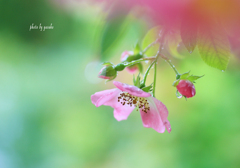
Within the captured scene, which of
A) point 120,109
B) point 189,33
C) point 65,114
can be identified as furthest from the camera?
point 65,114

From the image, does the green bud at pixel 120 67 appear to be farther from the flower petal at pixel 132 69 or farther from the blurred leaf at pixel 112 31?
the flower petal at pixel 132 69

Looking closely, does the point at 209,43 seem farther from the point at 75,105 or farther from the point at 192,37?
the point at 75,105

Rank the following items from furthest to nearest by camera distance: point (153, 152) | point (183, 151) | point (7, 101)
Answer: point (7, 101) → point (153, 152) → point (183, 151)

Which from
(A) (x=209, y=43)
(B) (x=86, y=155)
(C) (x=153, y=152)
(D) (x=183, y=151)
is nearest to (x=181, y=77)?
(A) (x=209, y=43)

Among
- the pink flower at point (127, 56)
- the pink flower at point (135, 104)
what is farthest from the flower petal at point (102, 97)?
the pink flower at point (127, 56)

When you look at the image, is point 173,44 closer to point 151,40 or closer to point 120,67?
point 151,40

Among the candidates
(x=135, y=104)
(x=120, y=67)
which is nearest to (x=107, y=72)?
(x=120, y=67)

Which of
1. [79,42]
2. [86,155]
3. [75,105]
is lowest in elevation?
[86,155]
